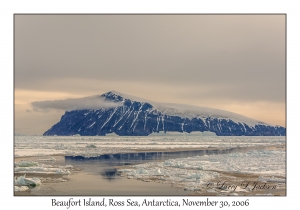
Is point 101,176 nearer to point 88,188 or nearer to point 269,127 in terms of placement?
point 88,188

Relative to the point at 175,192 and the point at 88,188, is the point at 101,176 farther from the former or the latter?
the point at 175,192

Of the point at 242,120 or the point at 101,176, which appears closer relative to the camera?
the point at 101,176

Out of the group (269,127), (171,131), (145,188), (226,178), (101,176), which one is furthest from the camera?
(171,131)
